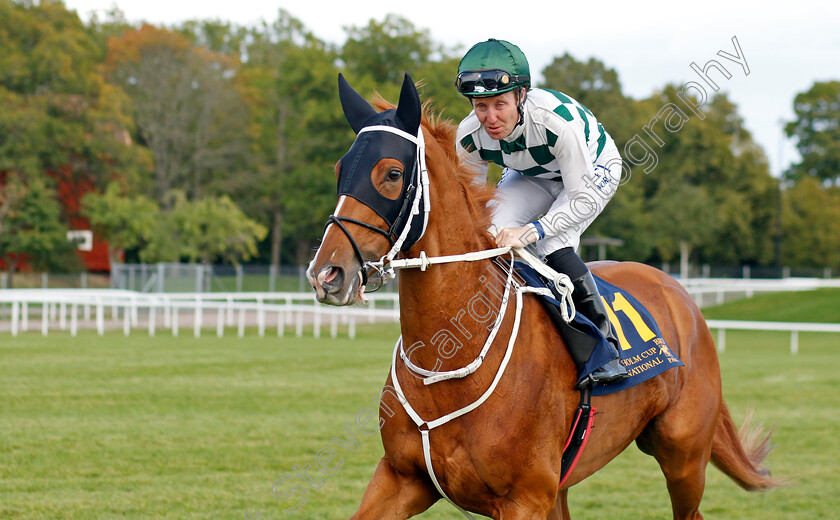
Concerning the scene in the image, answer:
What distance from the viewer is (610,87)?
5347cm

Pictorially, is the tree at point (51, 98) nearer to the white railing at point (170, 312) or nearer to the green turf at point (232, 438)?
the white railing at point (170, 312)

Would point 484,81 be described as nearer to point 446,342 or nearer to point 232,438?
point 446,342

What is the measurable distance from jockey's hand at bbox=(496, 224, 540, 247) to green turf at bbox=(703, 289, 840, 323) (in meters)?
26.5

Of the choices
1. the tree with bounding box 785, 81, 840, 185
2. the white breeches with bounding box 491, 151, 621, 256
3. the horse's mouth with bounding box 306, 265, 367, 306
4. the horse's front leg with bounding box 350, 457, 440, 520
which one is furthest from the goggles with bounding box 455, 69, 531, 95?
the tree with bounding box 785, 81, 840, 185

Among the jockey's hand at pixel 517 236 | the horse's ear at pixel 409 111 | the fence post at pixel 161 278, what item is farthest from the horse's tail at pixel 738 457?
the fence post at pixel 161 278

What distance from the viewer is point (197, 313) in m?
21.1

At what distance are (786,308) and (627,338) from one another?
Answer: 28.5m

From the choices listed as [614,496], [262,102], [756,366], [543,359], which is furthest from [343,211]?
[262,102]

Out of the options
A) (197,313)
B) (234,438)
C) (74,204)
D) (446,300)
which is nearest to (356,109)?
(446,300)

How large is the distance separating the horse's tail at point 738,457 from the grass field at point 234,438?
1019 millimetres

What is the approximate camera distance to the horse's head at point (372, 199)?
284 cm

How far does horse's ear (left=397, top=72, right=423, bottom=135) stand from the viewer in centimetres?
318

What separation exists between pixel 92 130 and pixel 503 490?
38218 millimetres

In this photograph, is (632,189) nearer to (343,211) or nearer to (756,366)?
(756,366)
